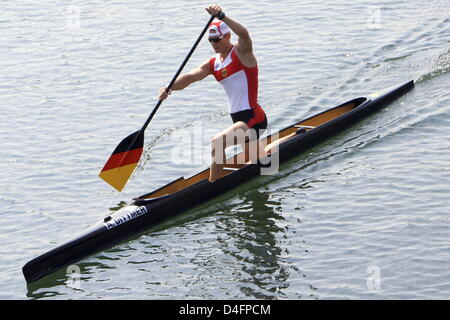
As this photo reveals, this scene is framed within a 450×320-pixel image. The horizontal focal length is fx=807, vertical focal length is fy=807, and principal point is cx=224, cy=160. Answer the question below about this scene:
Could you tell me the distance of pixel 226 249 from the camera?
10.0 metres

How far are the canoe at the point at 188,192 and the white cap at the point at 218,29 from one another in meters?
1.97

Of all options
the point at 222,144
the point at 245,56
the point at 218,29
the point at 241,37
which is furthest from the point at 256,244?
the point at 218,29

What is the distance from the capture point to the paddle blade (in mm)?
11320

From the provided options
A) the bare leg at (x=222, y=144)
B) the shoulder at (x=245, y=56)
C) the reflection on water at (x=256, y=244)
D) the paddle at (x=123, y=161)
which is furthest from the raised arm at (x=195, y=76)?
the reflection on water at (x=256, y=244)

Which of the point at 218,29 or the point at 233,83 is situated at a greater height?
the point at 218,29

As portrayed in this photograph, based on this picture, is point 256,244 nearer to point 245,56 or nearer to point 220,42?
point 245,56

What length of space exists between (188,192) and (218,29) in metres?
2.22

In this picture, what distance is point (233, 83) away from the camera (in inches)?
436

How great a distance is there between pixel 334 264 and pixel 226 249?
144 cm

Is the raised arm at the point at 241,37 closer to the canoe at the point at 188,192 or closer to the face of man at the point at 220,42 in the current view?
the face of man at the point at 220,42

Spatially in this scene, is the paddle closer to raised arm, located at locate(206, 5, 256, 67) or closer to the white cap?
the white cap

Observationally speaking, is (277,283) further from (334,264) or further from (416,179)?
(416,179)
